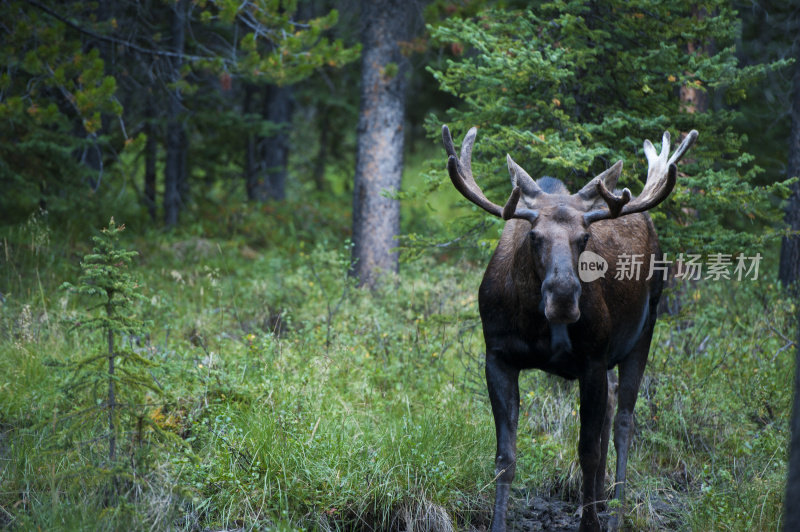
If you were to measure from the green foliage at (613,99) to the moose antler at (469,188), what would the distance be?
116cm

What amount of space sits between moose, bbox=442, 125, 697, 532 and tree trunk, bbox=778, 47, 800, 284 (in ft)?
14.0

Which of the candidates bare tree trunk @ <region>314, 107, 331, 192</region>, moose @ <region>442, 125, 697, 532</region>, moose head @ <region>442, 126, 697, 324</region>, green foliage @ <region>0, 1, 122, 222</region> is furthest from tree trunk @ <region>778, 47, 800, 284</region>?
bare tree trunk @ <region>314, 107, 331, 192</region>

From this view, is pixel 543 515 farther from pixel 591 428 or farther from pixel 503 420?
pixel 503 420

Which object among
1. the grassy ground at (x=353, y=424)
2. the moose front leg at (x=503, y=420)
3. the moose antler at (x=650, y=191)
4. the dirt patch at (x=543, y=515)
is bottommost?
the dirt patch at (x=543, y=515)

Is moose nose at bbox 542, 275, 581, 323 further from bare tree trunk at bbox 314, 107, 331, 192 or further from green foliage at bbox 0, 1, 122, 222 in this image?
bare tree trunk at bbox 314, 107, 331, 192

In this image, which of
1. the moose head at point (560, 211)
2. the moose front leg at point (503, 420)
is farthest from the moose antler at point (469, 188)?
the moose front leg at point (503, 420)

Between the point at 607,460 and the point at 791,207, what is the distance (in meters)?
4.79

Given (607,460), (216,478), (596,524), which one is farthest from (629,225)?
(216,478)

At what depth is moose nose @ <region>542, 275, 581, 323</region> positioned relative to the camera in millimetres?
4344

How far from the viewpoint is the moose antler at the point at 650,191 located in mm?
4672

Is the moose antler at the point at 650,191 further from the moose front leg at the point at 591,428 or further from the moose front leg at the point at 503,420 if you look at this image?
the moose front leg at the point at 503,420

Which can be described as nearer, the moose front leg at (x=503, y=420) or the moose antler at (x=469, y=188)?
the moose antler at (x=469, y=188)

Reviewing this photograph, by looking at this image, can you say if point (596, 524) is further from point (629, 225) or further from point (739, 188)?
point (739, 188)

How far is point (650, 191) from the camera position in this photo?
17.2ft
